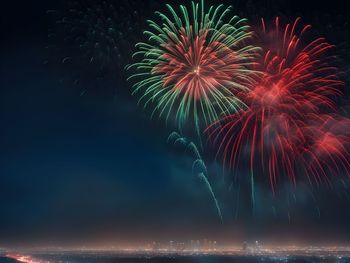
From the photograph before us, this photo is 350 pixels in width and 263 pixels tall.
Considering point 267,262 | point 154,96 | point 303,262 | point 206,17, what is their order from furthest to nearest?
1. point 267,262
2. point 303,262
3. point 154,96
4. point 206,17

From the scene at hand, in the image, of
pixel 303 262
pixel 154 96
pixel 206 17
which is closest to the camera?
pixel 206 17

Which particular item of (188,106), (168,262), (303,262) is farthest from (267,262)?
(188,106)

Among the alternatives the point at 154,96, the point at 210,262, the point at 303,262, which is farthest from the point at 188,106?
the point at 210,262

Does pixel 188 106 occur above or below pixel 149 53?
below

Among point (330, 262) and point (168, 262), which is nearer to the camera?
point (330, 262)

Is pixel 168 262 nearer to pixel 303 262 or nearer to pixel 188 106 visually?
pixel 303 262

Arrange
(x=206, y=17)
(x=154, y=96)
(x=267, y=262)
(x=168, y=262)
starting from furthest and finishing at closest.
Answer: (x=168, y=262), (x=267, y=262), (x=154, y=96), (x=206, y=17)

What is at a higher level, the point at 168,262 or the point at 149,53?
the point at 149,53

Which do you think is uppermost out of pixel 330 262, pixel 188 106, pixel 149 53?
pixel 149 53

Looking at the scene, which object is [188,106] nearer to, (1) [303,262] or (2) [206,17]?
(2) [206,17]
